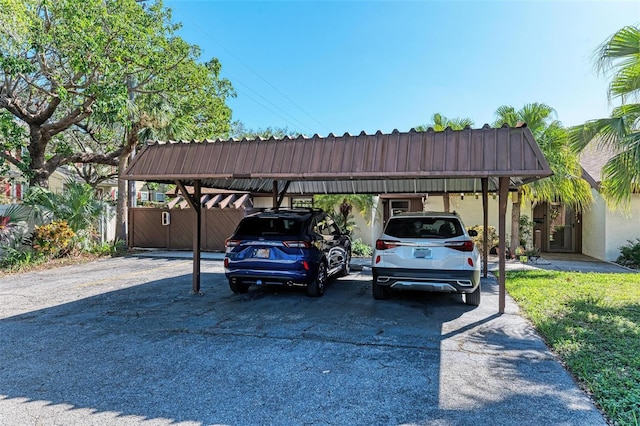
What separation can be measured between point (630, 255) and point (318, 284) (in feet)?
35.1

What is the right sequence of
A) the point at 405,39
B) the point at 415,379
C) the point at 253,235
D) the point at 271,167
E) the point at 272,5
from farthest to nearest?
the point at 272,5, the point at 405,39, the point at 253,235, the point at 271,167, the point at 415,379

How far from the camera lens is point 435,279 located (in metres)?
6.11

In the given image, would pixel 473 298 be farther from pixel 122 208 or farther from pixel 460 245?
pixel 122 208

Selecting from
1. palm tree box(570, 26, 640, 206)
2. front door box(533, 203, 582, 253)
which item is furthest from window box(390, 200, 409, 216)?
palm tree box(570, 26, 640, 206)

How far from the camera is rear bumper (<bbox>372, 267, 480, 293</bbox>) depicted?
6.05 meters

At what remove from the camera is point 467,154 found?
559cm

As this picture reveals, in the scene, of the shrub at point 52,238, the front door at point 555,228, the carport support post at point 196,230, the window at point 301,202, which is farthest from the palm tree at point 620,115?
the shrub at point 52,238

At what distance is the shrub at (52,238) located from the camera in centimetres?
1191

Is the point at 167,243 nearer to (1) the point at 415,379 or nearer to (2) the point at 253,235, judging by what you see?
(2) the point at 253,235

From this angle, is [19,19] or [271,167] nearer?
[271,167]

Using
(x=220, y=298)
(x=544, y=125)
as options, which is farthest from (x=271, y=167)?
(x=544, y=125)

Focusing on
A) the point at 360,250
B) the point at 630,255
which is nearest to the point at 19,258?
the point at 360,250

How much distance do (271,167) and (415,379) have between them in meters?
3.88

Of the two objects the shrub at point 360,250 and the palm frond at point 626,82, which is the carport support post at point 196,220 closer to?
the shrub at point 360,250
